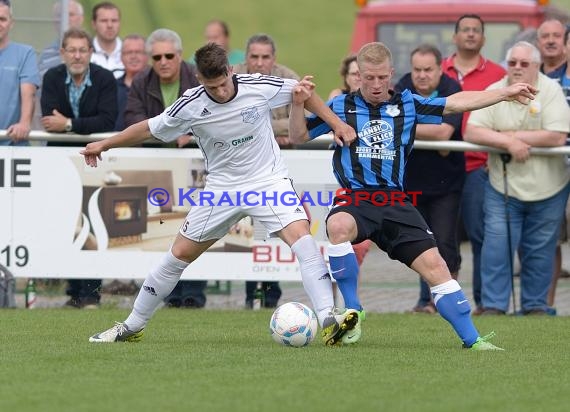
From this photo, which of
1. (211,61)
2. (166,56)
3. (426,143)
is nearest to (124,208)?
(166,56)

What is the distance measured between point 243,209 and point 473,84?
13.8ft

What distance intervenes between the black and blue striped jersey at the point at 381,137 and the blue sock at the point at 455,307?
87 cm

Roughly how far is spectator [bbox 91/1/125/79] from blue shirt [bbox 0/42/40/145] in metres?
1.43

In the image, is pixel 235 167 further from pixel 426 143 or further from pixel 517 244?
pixel 517 244

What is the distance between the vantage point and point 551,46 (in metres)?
13.4

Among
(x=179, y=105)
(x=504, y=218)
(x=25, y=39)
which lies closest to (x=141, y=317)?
(x=179, y=105)

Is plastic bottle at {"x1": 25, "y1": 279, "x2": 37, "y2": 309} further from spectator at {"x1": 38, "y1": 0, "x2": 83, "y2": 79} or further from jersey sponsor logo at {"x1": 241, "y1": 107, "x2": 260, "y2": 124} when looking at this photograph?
jersey sponsor logo at {"x1": 241, "y1": 107, "x2": 260, "y2": 124}

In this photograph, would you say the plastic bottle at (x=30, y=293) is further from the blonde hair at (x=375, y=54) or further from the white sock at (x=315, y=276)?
the blonde hair at (x=375, y=54)

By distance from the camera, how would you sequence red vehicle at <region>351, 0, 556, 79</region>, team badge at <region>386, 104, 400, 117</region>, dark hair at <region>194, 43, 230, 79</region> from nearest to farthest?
dark hair at <region>194, 43, 230, 79</region>
team badge at <region>386, 104, 400, 117</region>
red vehicle at <region>351, 0, 556, 79</region>

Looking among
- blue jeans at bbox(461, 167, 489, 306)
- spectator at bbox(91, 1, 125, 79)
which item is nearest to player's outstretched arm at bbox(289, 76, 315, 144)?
blue jeans at bbox(461, 167, 489, 306)

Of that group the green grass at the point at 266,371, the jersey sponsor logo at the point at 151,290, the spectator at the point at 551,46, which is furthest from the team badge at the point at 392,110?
the spectator at the point at 551,46

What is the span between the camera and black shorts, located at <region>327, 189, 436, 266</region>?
9539mm

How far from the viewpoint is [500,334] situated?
35.3ft

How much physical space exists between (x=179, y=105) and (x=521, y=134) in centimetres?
408
